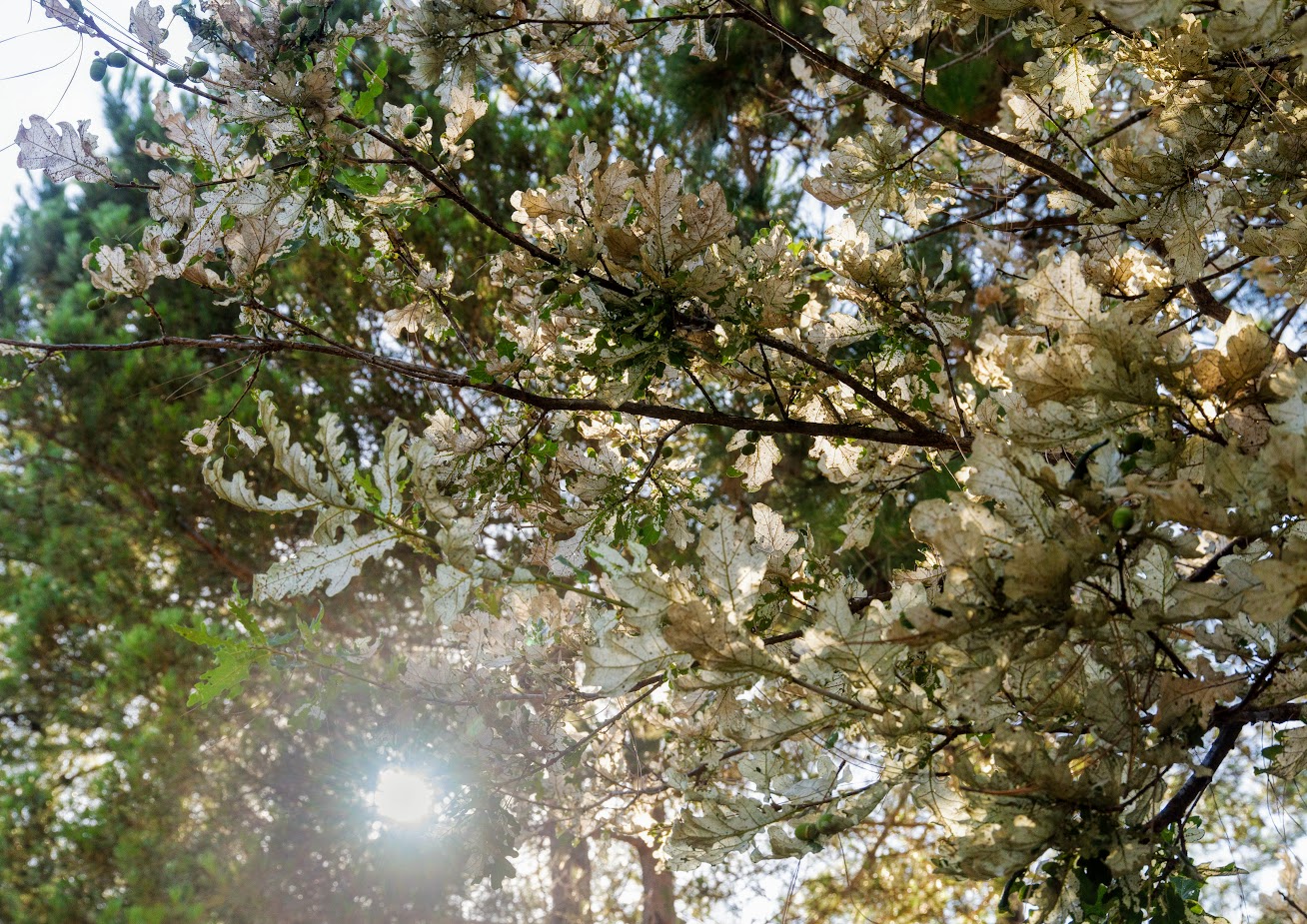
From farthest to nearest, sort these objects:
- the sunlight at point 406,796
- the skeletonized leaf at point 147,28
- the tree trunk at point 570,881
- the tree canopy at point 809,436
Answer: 1. the tree trunk at point 570,881
2. the sunlight at point 406,796
3. the skeletonized leaf at point 147,28
4. the tree canopy at point 809,436

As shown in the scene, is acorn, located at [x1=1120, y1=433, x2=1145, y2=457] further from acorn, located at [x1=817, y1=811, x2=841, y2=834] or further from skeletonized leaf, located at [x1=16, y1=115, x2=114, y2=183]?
skeletonized leaf, located at [x1=16, y1=115, x2=114, y2=183]

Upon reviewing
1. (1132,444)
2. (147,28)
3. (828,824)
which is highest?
(147,28)

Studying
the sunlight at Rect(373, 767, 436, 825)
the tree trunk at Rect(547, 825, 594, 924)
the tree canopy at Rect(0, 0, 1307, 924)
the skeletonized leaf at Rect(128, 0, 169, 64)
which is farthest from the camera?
the tree trunk at Rect(547, 825, 594, 924)

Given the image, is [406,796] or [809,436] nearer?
[809,436]

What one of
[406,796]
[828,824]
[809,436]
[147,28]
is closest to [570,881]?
[406,796]

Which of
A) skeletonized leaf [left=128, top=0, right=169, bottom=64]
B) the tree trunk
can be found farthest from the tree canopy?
the tree trunk

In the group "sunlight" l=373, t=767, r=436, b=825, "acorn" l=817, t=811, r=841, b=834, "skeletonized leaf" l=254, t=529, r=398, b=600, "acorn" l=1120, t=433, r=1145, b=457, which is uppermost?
"sunlight" l=373, t=767, r=436, b=825

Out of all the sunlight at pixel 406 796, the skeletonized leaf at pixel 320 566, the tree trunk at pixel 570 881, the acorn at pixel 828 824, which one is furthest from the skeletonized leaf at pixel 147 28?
the tree trunk at pixel 570 881

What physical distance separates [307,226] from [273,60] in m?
0.23

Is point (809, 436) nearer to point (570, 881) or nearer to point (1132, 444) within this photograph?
point (1132, 444)

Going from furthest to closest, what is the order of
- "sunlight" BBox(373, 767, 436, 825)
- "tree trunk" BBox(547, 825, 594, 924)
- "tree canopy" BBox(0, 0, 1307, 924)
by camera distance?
"tree trunk" BBox(547, 825, 594, 924) → "sunlight" BBox(373, 767, 436, 825) → "tree canopy" BBox(0, 0, 1307, 924)

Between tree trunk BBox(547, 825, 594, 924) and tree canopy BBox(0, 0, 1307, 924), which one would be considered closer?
tree canopy BBox(0, 0, 1307, 924)

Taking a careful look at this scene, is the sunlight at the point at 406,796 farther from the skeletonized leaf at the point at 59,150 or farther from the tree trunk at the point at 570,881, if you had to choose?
the tree trunk at the point at 570,881

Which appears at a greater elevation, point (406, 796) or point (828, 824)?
point (406, 796)
